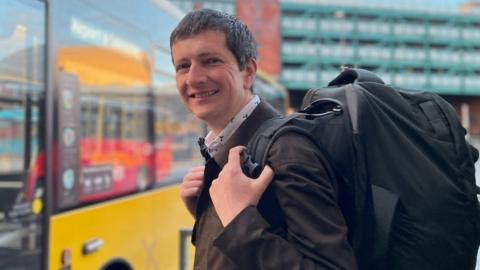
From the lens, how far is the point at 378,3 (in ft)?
180

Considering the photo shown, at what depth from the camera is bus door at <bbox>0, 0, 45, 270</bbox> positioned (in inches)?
115

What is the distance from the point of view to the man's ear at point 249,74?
1427 millimetres

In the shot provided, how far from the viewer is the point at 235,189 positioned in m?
1.16

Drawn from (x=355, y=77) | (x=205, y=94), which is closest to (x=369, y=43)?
(x=355, y=77)

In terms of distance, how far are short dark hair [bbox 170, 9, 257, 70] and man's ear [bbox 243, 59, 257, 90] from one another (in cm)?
2

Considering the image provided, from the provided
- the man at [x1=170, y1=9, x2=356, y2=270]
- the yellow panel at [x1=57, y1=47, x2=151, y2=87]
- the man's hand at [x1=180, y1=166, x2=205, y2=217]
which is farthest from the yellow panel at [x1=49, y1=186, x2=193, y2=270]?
the man at [x1=170, y1=9, x2=356, y2=270]

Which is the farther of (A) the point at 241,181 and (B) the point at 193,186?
(B) the point at 193,186

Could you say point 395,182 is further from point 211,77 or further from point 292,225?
point 211,77

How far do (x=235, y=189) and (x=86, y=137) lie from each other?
8.61 ft

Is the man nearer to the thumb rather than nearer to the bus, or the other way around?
the thumb

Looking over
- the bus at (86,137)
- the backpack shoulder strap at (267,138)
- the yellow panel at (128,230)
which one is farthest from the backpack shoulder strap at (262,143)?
the yellow panel at (128,230)

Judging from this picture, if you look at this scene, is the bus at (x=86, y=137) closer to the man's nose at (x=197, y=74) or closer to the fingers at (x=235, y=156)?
the man's nose at (x=197, y=74)

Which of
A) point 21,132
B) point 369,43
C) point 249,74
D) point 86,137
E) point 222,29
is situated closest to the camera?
point 222,29

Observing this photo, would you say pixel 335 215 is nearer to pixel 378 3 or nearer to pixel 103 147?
pixel 103 147
